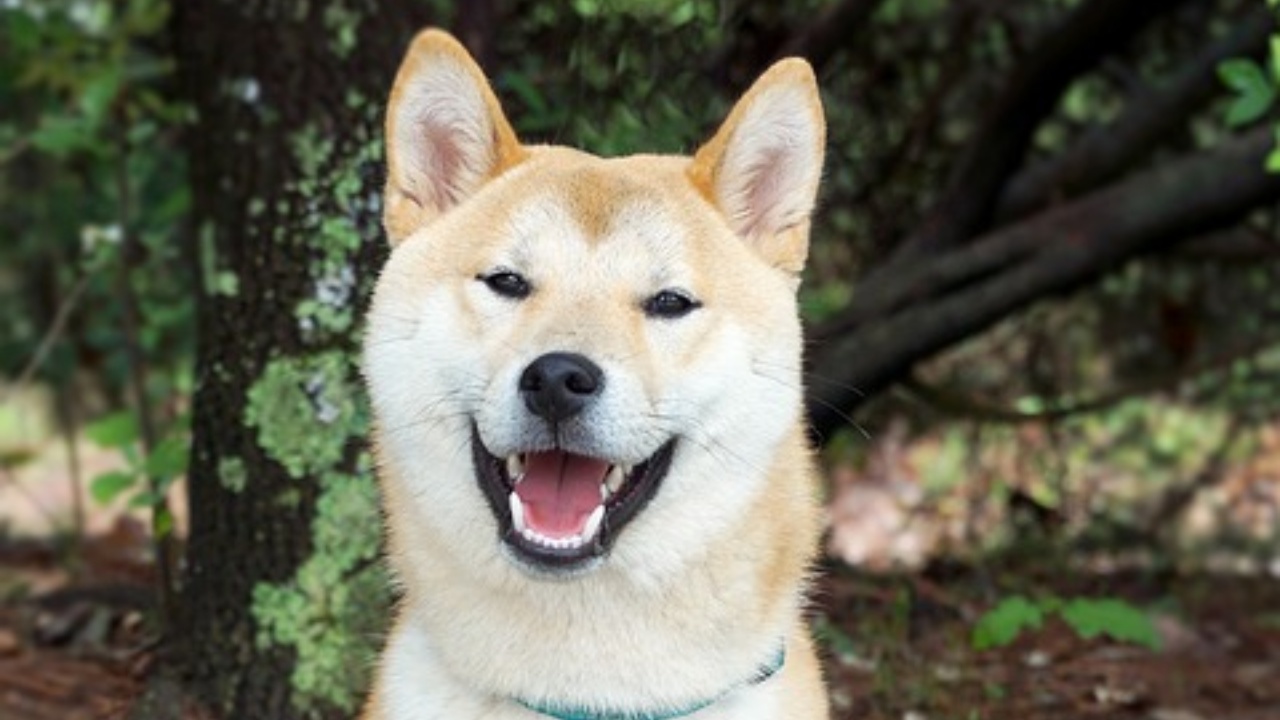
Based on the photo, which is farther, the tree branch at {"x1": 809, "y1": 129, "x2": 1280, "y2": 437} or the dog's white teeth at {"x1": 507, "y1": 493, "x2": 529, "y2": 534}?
the tree branch at {"x1": 809, "y1": 129, "x2": 1280, "y2": 437}

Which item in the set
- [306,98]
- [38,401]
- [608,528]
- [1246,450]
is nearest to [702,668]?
[608,528]

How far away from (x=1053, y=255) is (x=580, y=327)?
3067mm

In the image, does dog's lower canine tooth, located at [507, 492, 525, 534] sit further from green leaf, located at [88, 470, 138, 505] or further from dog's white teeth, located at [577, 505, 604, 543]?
green leaf, located at [88, 470, 138, 505]

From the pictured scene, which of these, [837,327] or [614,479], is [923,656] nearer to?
[837,327]

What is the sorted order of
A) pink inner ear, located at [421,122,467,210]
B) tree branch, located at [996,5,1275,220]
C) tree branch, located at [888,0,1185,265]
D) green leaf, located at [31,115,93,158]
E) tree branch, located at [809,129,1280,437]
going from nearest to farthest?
pink inner ear, located at [421,122,467,210], green leaf, located at [31,115,93,158], tree branch, located at [809,129,1280,437], tree branch, located at [888,0,1185,265], tree branch, located at [996,5,1275,220]

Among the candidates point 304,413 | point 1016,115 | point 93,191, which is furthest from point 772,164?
point 93,191

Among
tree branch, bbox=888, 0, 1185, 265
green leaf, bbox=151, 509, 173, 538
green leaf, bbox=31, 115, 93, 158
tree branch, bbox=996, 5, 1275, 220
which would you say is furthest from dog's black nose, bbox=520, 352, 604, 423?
tree branch, bbox=996, 5, 1275, 220

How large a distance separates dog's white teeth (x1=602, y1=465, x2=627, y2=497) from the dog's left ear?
56 centimetres

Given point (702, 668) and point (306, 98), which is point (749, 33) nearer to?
point (306, 98)

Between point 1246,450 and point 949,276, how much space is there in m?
2.46

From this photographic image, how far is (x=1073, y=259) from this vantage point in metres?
6.05

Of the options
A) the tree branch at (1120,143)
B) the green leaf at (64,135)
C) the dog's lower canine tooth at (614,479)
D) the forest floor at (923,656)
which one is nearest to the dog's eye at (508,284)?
the dog's lower canine tooth at (614,479)

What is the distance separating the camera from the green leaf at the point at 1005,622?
514cm

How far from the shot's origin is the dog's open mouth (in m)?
3.25
